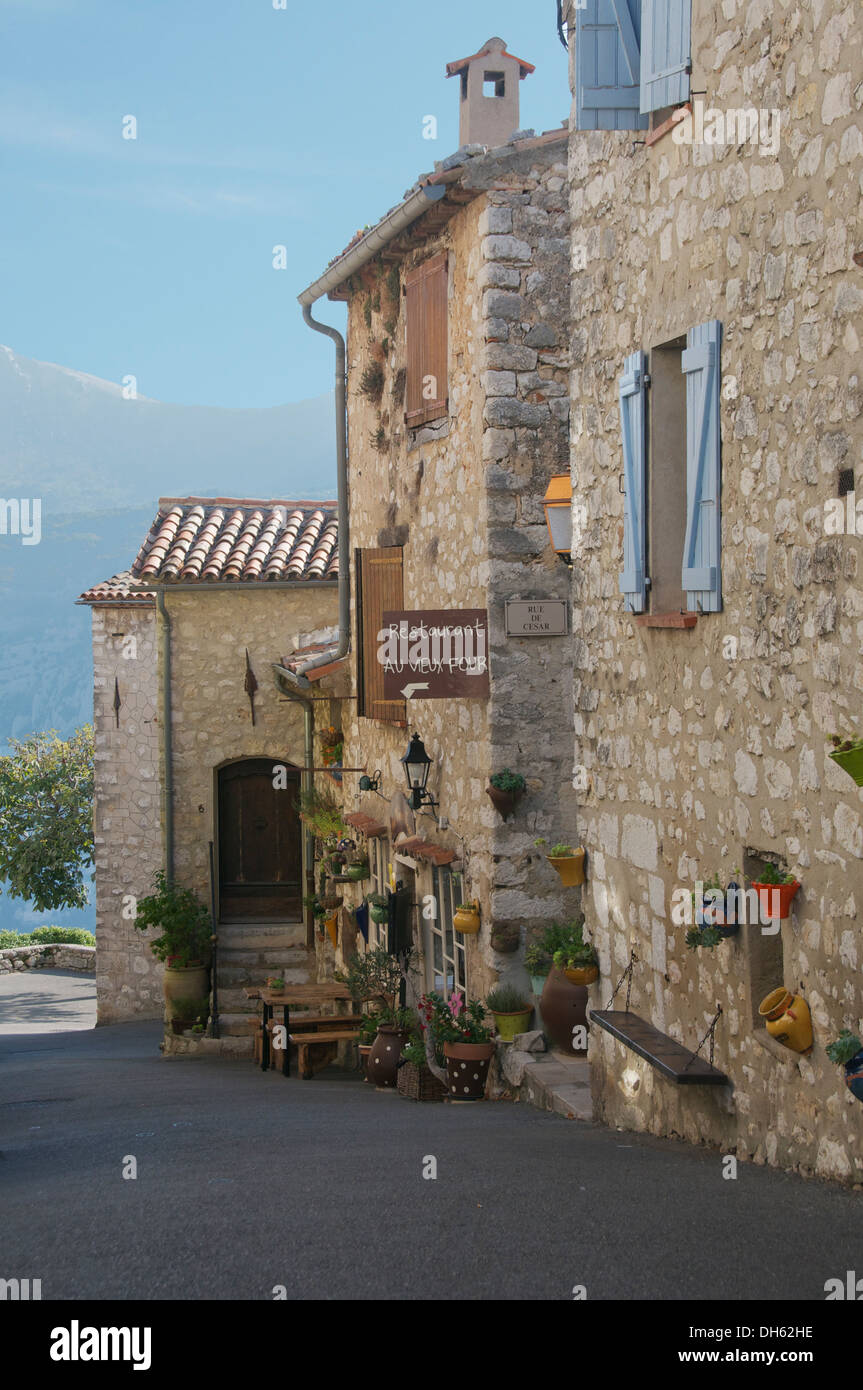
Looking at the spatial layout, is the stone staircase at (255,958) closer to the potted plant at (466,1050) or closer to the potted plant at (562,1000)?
the potted plant at (466,1050)

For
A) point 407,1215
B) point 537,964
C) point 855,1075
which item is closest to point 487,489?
point 537,964

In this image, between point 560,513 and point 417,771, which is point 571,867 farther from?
point 417,771

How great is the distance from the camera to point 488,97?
10703 millimetres

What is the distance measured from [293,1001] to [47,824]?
18.0 metres

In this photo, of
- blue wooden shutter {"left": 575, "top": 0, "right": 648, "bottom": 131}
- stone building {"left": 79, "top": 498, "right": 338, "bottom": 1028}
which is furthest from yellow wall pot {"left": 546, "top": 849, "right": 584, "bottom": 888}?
stone building {"left": 79, "top": 498, "right": 338, "bottom": 1028}

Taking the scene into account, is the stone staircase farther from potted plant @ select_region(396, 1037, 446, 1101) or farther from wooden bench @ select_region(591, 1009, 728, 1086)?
wooden bench @ select_region(591, 1009, 728, 1086)

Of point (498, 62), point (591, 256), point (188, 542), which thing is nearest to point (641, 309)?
point (591, 256)

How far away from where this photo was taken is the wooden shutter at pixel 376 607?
11.4 m

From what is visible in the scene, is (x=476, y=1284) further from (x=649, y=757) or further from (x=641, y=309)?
(x=641, y=309)

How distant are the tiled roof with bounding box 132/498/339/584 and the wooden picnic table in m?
5.50

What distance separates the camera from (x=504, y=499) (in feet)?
29.8

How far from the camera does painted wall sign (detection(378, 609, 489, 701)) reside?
352 inches

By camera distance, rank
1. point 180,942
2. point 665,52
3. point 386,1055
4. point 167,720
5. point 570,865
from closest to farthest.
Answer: point 665,52 → point 570,865 → point 386,1055 → point 180,942 → point 167,720

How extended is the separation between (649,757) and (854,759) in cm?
224
